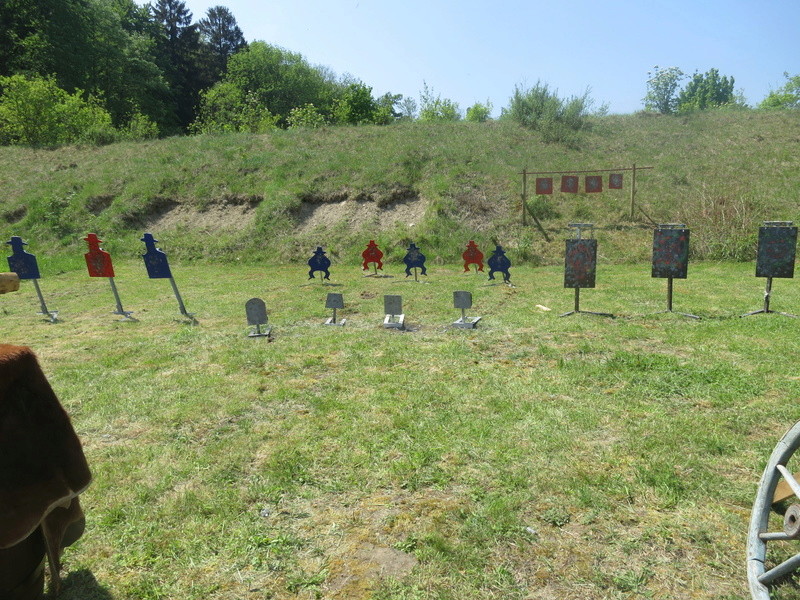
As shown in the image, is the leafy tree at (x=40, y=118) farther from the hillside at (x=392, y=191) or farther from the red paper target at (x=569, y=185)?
the red paper target at (x=569, y=185)

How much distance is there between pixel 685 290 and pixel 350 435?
931 centimetres

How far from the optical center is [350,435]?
4766 mm

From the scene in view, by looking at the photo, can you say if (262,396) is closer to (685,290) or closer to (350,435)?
(350,435)

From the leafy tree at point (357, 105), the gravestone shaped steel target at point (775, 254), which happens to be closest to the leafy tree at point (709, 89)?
the leafy tree at point (357, 105)

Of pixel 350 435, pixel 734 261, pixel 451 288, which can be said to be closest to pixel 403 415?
pixel 350 435

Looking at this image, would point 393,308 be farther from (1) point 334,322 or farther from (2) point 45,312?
(2) point 45,312

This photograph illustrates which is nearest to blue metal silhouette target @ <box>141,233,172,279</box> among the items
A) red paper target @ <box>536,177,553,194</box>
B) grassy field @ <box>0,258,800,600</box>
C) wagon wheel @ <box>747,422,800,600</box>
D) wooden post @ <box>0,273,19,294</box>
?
grassy field @ <box>0,258,800,600</box>

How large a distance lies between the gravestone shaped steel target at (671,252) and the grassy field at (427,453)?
84cm

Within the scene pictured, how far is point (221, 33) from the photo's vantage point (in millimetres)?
57562

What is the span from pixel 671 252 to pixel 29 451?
9268 mm

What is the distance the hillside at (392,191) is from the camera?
56.6 ft

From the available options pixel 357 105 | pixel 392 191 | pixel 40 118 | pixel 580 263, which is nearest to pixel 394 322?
pixel 580 263

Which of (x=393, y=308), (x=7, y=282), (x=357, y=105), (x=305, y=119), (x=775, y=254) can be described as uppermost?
(x=357, y=105)

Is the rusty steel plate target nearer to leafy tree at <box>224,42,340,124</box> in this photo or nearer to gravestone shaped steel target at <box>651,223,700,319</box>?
gravestone shaped steel target at <box>651,223,700,319</box>
